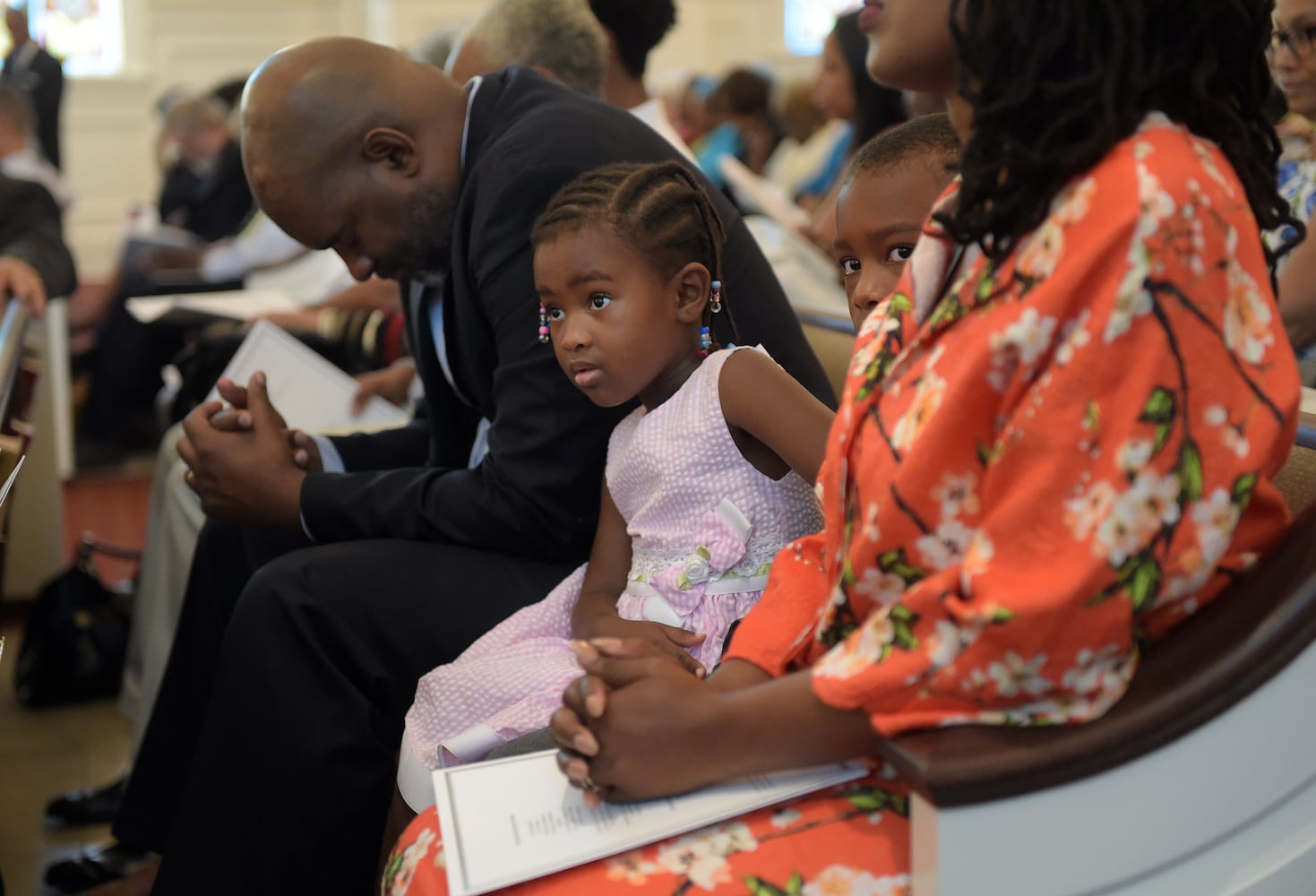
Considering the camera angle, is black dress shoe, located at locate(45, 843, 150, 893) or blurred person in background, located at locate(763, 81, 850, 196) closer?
black dress shoe, located at locate(45, 843, 150, 893)

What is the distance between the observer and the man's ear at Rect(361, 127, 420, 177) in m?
1.93

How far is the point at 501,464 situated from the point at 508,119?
0.56 metres

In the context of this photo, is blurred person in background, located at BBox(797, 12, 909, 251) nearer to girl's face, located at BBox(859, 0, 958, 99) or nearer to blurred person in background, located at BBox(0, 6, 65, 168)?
girl's face, located at BBox(859, 0, 958, 99)

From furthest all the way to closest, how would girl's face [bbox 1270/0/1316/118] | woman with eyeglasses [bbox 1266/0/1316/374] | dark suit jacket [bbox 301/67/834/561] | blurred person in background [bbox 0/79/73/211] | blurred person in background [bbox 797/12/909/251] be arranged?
blurred person in background [bbox 0/79/73/211]
blurred person in background [bbox 797/12/909/251]
girl's face [bbox 1270/0/1316/118]
woman with eyeglasses [bbox 1266/0/1316/374]
dark suit jacket [bbox 301/67/834/561]

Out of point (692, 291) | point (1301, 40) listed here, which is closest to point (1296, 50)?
point (1301, 40)

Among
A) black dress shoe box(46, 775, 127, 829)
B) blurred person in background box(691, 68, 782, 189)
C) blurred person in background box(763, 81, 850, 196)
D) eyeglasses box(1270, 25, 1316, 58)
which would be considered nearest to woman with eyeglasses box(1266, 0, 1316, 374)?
eyeglasses box(1270, 25, 1316, 58)

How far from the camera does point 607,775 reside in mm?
1079

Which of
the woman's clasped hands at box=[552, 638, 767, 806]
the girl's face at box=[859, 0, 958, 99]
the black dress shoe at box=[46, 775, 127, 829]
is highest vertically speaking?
the girl's face at box=[859, 0, 958, 99]

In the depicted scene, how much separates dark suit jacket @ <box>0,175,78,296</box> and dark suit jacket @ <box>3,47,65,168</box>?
12.5ft

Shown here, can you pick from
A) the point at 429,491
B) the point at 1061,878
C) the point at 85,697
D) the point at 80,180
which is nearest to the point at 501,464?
the point at 429,491

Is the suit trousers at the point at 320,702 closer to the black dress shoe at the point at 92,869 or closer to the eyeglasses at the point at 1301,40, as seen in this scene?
the black dress shoe at the point at 92,869

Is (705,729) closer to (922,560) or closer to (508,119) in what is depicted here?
(922,560)

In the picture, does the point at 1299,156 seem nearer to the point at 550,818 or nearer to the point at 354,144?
the point at 354,144

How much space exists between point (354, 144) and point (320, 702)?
81 cm
